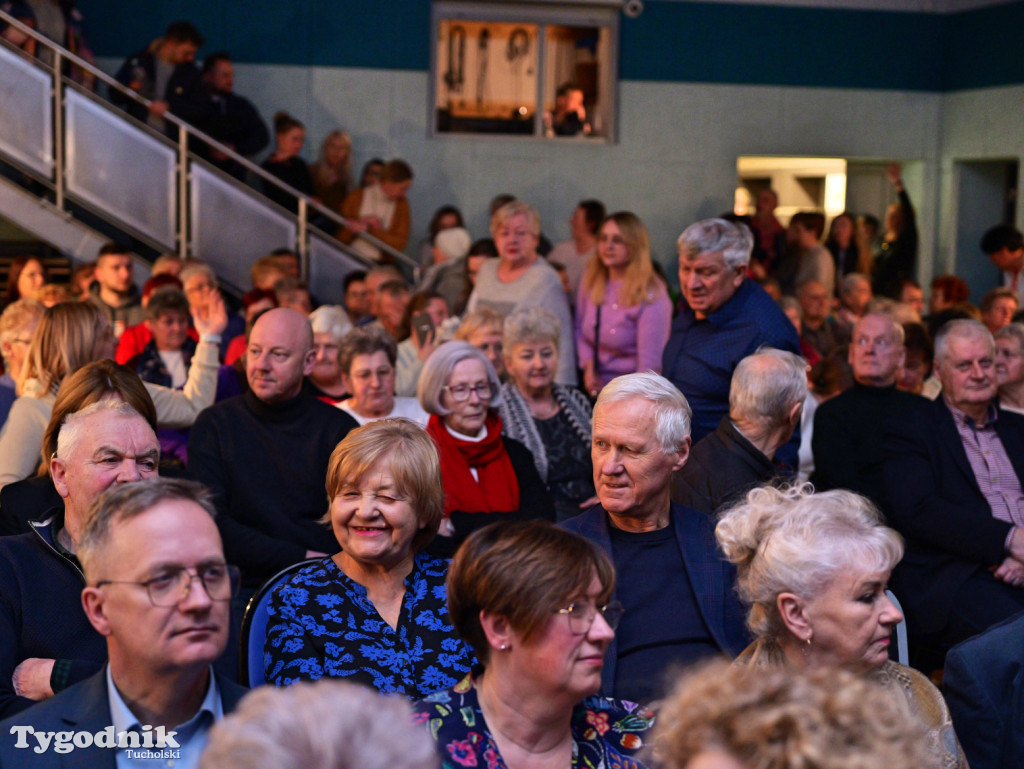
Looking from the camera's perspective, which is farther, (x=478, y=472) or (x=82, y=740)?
(x=478, y=472)

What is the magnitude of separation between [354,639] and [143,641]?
78 cm

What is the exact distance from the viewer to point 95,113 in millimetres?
7957

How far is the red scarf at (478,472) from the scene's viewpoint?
12.5ft

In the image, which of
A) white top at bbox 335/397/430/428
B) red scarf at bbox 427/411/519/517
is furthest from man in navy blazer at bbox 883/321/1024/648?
white top at bbox 335/397/430/428

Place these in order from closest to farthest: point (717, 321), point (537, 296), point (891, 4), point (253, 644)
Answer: point (253, 644), point (717, 321), point (537, 296), point (891, 4)

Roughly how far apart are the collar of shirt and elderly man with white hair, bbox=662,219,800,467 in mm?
2467

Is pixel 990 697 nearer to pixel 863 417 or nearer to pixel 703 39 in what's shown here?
pixel 863 417

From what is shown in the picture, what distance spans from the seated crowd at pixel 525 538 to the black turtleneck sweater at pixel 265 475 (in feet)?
0.04

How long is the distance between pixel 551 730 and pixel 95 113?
7072 mm

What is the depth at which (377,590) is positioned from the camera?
8.96 feet

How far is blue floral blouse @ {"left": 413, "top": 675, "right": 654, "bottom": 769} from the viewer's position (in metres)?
2.00

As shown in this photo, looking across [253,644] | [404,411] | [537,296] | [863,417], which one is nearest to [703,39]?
[537,296]

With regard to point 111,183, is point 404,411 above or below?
below

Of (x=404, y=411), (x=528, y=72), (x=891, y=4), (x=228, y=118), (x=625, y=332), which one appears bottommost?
(x=404, y=411)
